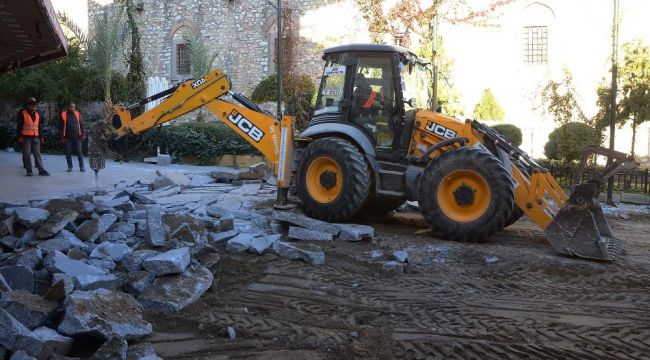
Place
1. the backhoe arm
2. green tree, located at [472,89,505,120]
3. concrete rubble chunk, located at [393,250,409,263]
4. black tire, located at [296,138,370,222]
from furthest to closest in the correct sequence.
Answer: green tree, located at [472,89,505,120] → the backhoe arm → black tire, located at [296,138,370,222] → concrete rubble chunk, located at [393,250,409,263]

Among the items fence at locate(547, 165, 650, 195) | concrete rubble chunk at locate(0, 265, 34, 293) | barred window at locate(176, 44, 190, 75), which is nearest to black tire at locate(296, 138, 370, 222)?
concrete rubble chunk at locate(0, 265, 34, 293)

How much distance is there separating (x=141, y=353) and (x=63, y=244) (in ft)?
8.40

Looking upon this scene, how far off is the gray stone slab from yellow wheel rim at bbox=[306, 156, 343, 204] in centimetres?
326

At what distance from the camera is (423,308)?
16.8ft

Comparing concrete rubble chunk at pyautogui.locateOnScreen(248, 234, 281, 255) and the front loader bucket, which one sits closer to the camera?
concrete rubble chunk at pyautogui.locateOnScreen(248, 234, 281, 255)

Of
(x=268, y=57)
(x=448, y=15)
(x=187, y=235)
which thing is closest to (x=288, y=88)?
(x=268, y=57)

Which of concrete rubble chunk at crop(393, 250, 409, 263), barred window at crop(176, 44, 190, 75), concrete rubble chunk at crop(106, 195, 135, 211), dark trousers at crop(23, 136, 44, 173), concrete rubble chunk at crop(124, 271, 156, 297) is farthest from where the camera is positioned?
barred window at crop(176, 44, 190, 75)

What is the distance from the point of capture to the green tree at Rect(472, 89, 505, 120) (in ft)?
66.2

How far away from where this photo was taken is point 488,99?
2025cm

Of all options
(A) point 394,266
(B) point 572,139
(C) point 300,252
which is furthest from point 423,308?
(B) point 572,139

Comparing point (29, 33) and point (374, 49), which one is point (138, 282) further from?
point (374, 49)

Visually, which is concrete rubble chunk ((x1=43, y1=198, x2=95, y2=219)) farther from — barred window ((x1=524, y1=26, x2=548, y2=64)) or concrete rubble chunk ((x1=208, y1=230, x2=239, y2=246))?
barred window ((x1=524, y1=26, x2=548, y2=64))

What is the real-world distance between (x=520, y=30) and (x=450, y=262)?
1609 cm

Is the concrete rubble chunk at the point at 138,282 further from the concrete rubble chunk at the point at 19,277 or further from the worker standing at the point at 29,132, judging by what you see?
the worker standing at the point at 29,132
